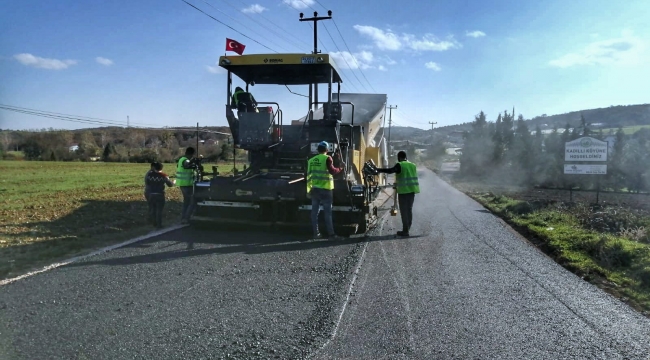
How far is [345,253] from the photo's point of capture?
25.4ft

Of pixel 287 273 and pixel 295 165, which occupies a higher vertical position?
pixel 295 165

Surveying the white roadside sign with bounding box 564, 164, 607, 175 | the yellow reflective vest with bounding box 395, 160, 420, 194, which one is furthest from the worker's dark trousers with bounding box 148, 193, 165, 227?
the white roadside sign with bounding box 564, 164, 607, 175

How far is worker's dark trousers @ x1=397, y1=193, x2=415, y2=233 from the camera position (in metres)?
9.70

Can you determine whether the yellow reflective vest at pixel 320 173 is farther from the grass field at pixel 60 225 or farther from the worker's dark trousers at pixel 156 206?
the grass field at pixel 60 225


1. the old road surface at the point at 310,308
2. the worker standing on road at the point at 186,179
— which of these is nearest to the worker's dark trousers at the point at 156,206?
the worker standing on road at the point at 186,179

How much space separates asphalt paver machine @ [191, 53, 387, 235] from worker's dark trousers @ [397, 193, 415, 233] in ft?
2.13

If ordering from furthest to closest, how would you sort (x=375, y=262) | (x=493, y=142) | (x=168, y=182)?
(x=493, y=142), (x=168, y=182), (x=375, y=262)

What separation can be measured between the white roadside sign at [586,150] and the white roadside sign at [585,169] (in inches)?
8.9

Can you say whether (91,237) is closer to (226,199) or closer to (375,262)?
(226,199)

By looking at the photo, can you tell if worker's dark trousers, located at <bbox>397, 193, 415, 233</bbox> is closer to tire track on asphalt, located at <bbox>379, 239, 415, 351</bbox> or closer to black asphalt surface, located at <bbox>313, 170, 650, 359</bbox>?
black asphalt surface, located at <bbox>313, 170, 650, 359</bbox>

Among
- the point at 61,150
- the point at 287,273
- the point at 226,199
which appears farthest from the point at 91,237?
the point at 61,150

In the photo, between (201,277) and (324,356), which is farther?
(201,277)

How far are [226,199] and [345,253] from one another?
2897 millimetres

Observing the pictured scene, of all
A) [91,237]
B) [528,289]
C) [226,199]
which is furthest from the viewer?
[226,199]
